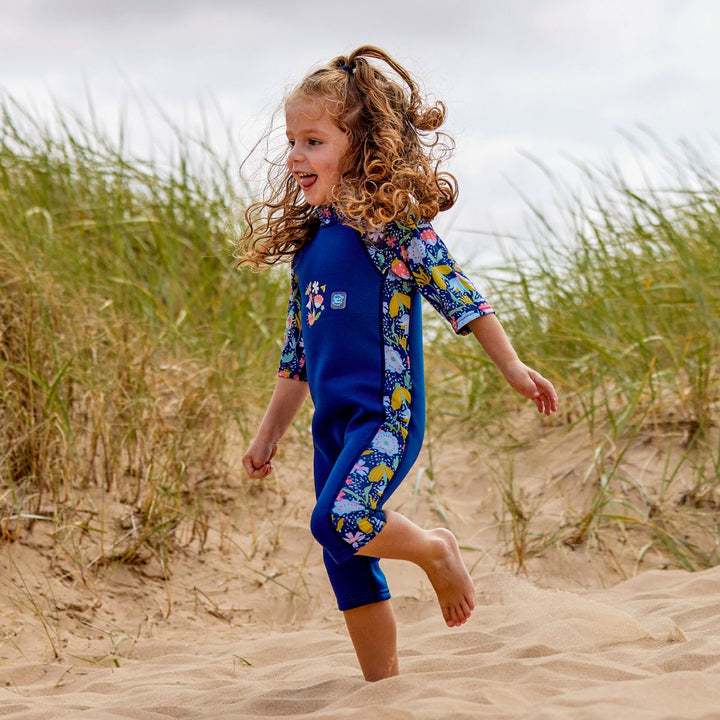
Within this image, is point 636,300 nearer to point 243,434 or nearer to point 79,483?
Result: point 243,434

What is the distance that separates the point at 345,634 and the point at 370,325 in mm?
1620

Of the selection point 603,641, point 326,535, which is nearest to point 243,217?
point 326,535

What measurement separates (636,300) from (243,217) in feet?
9.98

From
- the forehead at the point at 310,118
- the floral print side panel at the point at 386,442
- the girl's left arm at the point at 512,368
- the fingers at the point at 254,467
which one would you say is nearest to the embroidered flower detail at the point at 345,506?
the floral print side panel at the point at 386,442

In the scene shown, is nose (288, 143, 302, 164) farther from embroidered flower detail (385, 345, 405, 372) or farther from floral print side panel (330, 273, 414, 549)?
embroidered flower detail (385, 345, 405, 372)

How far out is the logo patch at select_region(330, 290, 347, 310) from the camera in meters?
2.62

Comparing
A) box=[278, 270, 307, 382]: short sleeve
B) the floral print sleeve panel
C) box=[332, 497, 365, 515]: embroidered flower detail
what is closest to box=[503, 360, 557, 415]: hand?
the floral print sleeve panel

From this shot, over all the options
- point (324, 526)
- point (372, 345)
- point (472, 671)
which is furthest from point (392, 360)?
point (472, 671)

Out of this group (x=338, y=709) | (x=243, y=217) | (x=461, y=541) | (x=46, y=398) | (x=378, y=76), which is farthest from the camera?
(x=461, y=541)

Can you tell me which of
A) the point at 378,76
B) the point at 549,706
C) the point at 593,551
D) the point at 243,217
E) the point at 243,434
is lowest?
the point at 549,706

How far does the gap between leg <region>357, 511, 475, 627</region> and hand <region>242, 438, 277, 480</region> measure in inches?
22.7

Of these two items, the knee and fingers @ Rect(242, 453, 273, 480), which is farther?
fingers @ Rect(242, 453, 273, 480)

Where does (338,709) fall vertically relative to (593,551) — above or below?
below

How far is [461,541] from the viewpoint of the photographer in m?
4.58
